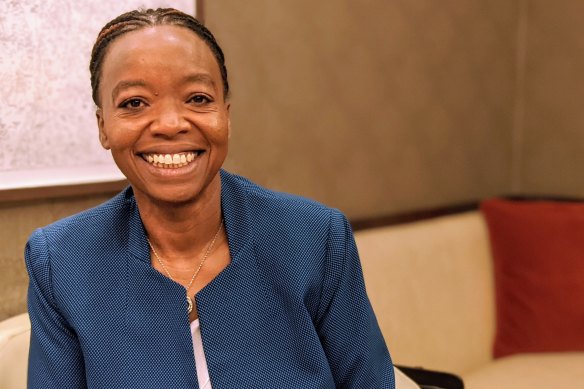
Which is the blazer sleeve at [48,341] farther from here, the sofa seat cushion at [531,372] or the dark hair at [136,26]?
the sofa seat cushion at [531,372]

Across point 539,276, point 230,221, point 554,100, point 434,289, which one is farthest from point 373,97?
point 230,221

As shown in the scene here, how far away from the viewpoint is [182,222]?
1379 mm

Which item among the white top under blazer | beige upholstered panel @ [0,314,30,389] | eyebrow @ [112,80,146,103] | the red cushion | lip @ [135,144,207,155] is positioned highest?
eyebrow @ [112,80,146,103]

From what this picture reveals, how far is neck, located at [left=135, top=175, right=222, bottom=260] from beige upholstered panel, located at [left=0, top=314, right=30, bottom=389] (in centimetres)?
49

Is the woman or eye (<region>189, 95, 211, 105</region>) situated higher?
eye (<region>189, 95, 211, 105</region>)

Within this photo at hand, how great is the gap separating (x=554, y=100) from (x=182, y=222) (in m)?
2.53

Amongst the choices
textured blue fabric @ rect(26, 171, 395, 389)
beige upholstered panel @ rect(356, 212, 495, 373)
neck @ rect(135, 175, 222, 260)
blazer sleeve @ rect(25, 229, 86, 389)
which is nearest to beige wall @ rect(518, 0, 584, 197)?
beige upholstered panel @ rect(356, 212, 495, 373)

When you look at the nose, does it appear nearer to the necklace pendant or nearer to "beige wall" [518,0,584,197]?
the necklace pendant

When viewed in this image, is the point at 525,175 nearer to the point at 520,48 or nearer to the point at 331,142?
the point at 520,48

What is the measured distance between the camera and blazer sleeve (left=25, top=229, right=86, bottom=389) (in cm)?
130

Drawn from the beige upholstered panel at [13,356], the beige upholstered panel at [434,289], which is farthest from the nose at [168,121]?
the beige upholstered panel at [434,289]

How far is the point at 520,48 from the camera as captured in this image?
349 centimetres

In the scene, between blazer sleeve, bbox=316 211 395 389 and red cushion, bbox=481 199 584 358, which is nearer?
blazer sleeve, bbox=316 211 395 389

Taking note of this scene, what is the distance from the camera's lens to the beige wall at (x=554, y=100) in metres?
3.31
